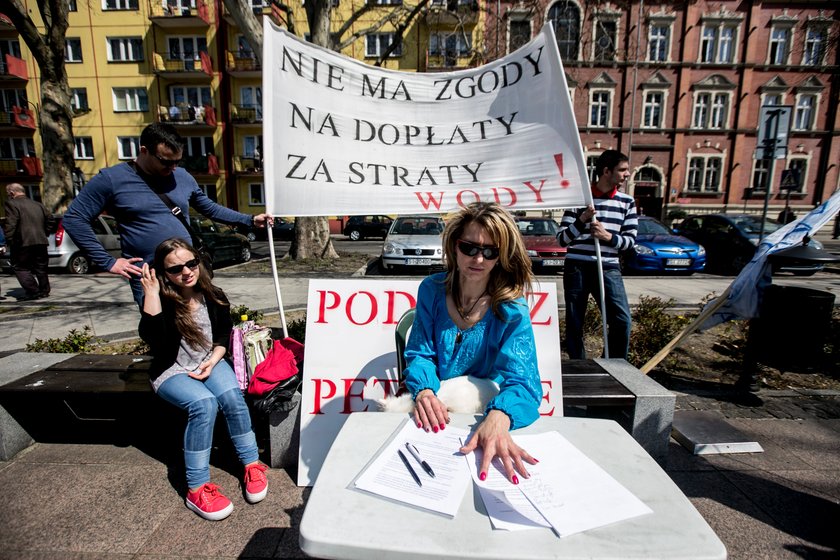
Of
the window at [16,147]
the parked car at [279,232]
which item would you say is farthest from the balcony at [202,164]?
the window at [16,147]

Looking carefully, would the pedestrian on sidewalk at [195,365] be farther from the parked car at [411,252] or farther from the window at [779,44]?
the window at [779,44]

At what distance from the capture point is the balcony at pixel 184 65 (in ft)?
85.9

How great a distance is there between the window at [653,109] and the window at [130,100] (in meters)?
31.4

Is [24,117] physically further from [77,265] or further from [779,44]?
[779,44]

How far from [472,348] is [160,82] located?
3266 centimetres

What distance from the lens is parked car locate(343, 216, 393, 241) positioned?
21.9 m

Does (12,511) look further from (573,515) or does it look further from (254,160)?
(254,160)

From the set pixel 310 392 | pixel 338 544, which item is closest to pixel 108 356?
pixel 310 392

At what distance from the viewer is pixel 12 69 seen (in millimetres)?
26344

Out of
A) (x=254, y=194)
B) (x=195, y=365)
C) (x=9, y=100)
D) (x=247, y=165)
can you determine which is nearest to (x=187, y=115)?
(x=247, y=165)

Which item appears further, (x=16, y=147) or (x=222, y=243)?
(x=16, y=147)

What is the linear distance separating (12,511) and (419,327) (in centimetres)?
240

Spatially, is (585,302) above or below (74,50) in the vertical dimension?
below

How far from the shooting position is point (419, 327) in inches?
77.4
